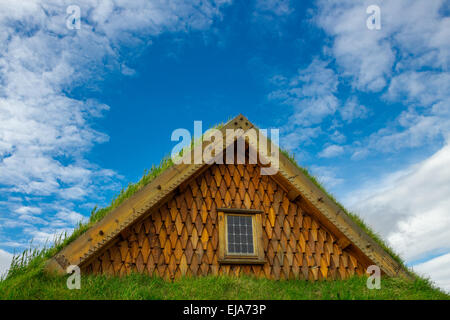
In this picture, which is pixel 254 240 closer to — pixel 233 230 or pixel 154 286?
pixel 233 230

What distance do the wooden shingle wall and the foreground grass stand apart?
307 millimetres

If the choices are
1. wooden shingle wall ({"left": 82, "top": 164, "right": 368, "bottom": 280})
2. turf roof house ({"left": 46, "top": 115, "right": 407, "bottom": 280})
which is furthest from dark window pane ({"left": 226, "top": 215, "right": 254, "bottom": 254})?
wooden shingle wall ({"left": 82, "top": 164, "right": 368, "bottom": 280})

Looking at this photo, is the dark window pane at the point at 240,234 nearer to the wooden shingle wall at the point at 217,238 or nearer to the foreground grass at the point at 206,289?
the wooden shingle wall at the point at 217,238

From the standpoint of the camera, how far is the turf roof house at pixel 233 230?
21.9 feet

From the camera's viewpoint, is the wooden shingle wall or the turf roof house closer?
the turf roof house

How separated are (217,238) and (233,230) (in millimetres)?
424

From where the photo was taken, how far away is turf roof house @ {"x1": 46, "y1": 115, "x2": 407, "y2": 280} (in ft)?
21.9

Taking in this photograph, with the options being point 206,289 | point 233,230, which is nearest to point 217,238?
point 233,230

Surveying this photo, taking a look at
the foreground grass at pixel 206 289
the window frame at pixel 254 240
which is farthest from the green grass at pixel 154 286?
the window frame at pixel 254 240

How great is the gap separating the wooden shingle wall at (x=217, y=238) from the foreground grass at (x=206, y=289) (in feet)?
1.01

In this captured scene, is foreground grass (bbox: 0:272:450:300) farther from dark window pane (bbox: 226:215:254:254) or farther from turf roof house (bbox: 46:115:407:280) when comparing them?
dark window pane (bbox: 226:215:254:254)

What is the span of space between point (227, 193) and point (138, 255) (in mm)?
2259
